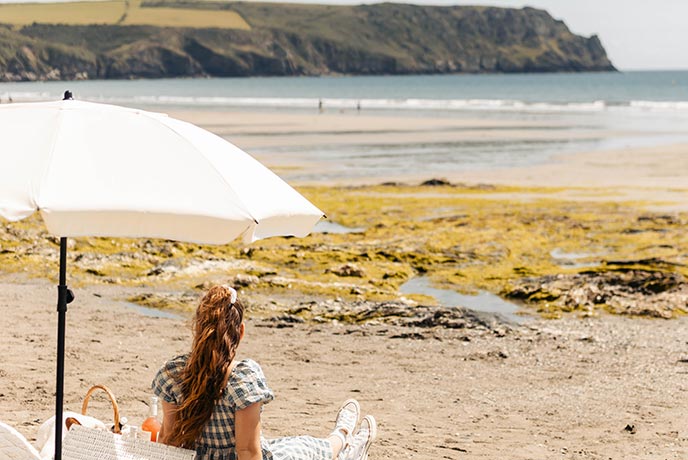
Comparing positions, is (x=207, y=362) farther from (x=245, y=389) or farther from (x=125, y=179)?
(x=125, y=179)

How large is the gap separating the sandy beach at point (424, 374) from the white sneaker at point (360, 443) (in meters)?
1.56

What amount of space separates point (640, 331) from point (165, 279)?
6.92 metres

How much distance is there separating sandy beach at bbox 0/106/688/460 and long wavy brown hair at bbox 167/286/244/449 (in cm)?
306

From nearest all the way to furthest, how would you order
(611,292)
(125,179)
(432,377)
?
(125,179), (432,377), (611,292)

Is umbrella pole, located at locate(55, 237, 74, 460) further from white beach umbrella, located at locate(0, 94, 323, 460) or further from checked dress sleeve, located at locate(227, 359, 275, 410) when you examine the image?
checked dress sleeve, located at locate(227, 359, 275, 410)

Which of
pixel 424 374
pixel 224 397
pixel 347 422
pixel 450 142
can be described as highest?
pixel 224 397

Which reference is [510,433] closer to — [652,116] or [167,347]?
[167,347]

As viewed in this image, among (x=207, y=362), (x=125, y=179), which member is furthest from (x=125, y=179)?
(x=207, y=362)

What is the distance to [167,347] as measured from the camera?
1124 cm

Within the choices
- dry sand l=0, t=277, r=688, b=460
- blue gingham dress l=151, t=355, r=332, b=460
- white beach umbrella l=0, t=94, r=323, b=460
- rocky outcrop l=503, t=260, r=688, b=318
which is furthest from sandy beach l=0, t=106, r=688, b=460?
white beach umbrella l=0, t=94, r=323, b=460

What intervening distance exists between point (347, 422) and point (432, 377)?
14.0ft

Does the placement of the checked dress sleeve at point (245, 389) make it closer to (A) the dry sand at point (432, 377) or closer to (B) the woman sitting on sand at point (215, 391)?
(B) the woman sitting on sand at point (215, 391)

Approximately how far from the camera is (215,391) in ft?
16.0

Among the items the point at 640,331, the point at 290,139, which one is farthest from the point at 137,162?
the point at 290,139
